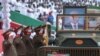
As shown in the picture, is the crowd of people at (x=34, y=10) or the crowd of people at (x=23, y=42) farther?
the crowd of people at (x=34, y=10)

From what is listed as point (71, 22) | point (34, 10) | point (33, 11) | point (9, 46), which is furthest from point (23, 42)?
point (34, 10)

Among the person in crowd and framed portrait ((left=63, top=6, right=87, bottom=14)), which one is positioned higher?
framed portrait ((left=63, top=6, right=87, bottom=14))

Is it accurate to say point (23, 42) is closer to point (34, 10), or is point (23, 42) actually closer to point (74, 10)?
point (74, 10)

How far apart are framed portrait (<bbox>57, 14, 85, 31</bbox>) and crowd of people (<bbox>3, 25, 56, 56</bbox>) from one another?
0.71m

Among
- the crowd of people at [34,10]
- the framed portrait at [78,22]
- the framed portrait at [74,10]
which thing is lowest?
the crowd of people at [34,10]

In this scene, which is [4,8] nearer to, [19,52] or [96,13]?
[19,52]

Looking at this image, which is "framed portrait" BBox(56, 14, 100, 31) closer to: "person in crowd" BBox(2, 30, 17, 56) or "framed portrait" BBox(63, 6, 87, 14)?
"framed portrait" BBox(63, 6, 87, 14)

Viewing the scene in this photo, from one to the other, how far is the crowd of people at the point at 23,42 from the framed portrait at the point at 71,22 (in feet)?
2.32

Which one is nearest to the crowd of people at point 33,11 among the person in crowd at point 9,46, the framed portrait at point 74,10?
the framed portrait at point 74,10

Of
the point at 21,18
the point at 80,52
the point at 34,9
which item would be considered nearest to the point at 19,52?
the point at 80,52

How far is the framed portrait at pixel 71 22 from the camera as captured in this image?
1143 cm

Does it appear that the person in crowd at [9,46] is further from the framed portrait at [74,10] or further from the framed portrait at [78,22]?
the framed portrait at [74,10]

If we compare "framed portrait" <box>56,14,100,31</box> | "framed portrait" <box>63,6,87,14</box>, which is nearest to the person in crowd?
"framed portrait" <box>56,14,100,31</box>

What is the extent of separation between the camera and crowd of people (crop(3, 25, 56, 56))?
480 inches
